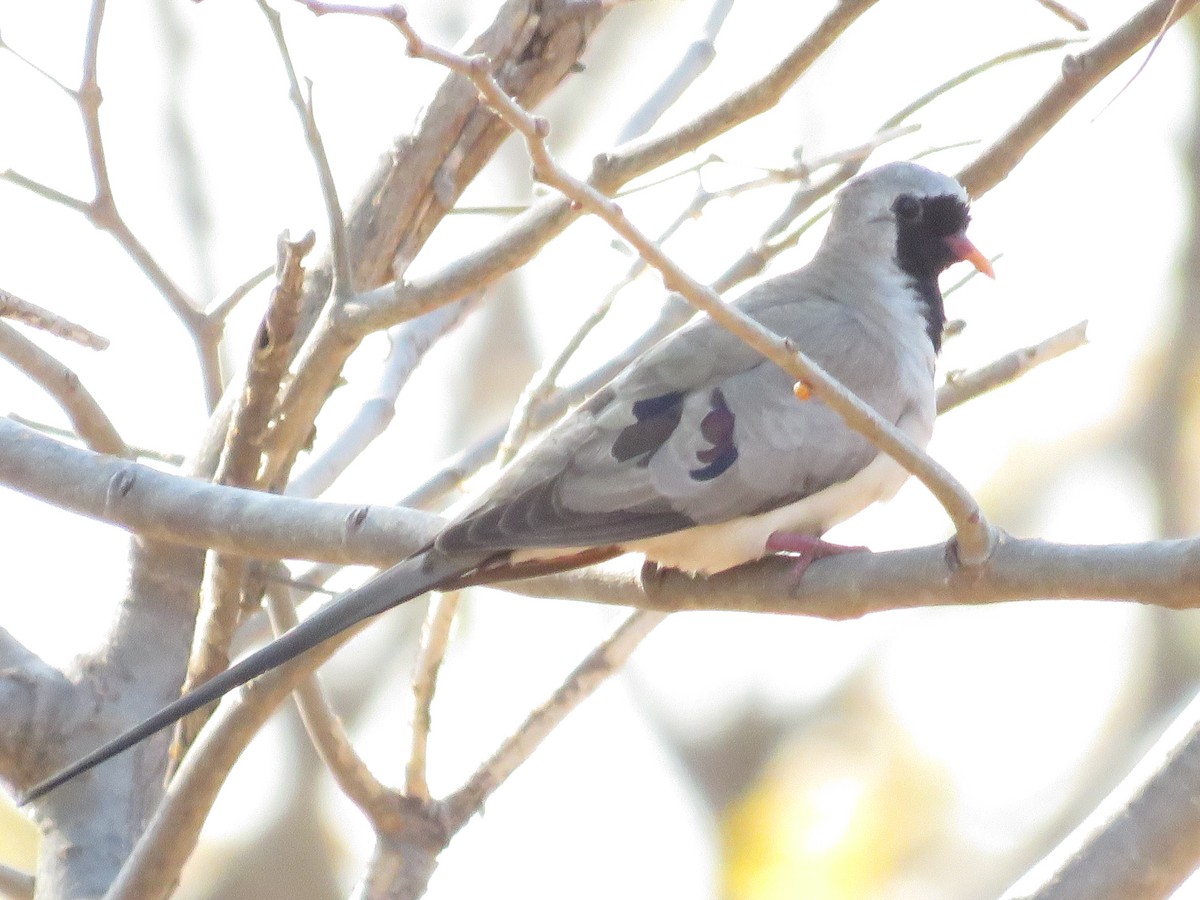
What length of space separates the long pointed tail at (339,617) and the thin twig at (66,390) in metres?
0.76

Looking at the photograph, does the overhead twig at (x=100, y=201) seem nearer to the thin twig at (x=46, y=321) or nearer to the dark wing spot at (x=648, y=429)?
the thin twig at (x=46, y=321)

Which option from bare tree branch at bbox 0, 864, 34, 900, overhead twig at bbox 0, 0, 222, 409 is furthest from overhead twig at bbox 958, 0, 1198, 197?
bare tree branch at bbox 0, 864, 34, 900

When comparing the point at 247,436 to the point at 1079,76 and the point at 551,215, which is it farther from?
the point at 1079,76

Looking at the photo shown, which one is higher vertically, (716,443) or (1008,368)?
(1008,368)

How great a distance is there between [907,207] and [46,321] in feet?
8.48

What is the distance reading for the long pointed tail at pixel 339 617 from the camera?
344cm

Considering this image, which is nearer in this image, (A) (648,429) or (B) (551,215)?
(B) (551,215)

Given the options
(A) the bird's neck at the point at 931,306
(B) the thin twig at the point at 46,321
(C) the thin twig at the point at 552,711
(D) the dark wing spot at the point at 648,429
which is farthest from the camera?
(A) the bird's neck at the point at 931,306

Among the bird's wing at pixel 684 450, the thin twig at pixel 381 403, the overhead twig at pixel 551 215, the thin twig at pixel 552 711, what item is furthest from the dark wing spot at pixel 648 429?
the thin twig at pixel 381 403

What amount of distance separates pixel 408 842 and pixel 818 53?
2.10m

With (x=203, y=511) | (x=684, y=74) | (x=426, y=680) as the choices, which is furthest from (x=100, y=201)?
(x=684, y=74)

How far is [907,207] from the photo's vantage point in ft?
16.2

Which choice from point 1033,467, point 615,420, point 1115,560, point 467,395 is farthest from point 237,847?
point 1115,560

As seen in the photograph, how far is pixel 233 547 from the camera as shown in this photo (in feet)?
11.4
